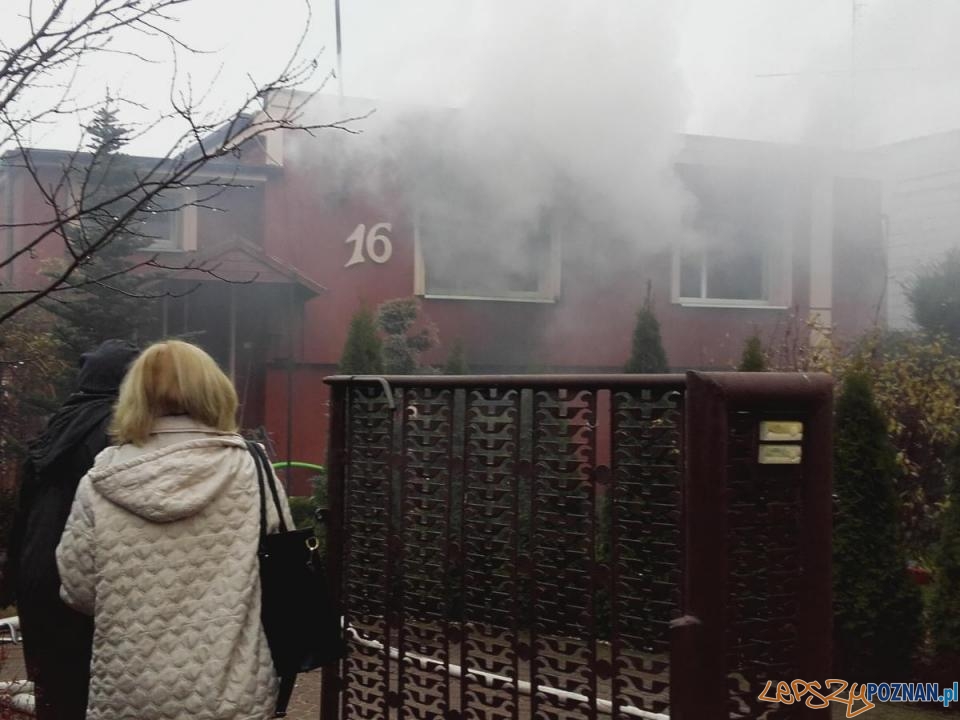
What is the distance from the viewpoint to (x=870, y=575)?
5.61 meters

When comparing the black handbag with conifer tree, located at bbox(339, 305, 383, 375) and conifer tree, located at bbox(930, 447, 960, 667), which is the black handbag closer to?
conifer tree, located at bbox(930, 447, 960, 667)

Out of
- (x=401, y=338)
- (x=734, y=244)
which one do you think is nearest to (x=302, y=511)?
(x=401, y=338)

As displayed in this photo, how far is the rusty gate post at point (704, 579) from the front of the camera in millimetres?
2152

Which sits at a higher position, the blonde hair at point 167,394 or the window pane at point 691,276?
the window pane at point 691,276

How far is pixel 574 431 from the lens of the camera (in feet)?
8.75

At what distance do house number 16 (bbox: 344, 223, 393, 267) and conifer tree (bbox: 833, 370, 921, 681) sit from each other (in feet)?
27.7

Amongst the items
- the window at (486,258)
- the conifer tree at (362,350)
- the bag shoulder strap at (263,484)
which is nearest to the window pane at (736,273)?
the window at (486,258)

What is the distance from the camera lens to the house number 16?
43.5 feet

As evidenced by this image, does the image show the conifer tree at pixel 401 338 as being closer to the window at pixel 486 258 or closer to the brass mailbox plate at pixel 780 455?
the window at pixel 486 258

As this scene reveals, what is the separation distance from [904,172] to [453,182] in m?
7.03

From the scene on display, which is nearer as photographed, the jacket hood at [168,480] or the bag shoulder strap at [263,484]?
the jacket hood at [168,480]

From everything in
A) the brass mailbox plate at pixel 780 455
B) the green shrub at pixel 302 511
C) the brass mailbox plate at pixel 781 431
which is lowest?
the green shrub at pixel 302 511

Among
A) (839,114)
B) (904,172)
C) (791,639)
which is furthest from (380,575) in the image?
(904,172)

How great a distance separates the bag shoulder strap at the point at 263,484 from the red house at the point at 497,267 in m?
7.99
